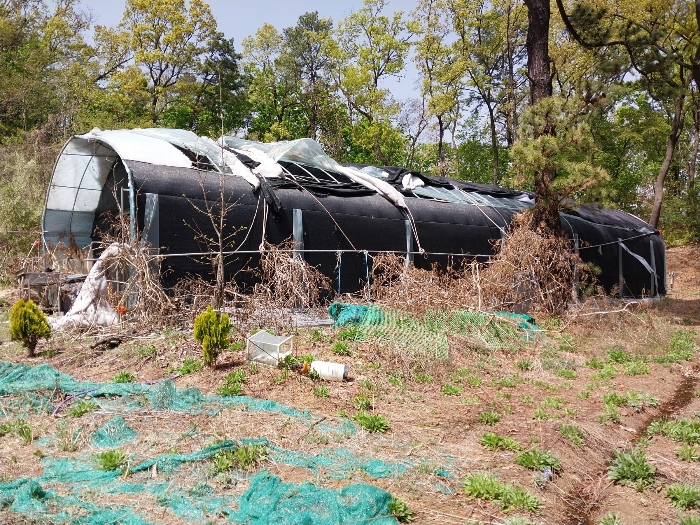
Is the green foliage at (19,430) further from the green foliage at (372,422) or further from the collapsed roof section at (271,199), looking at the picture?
the collapsed roof section at (271,199)

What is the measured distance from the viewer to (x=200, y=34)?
89.2 ft

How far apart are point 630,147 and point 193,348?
88.0 ft

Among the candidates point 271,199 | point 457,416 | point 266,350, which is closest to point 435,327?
point 266,350

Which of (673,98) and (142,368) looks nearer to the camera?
(142,368)

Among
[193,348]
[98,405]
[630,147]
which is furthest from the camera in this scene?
[630,147]

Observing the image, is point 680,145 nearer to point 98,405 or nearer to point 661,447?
point 661,447

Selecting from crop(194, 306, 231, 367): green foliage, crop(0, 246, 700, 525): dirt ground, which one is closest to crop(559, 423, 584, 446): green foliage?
crop(0, 246, 700, 525): dirt ground

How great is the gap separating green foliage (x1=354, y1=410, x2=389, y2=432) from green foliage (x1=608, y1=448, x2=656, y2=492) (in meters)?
1.79

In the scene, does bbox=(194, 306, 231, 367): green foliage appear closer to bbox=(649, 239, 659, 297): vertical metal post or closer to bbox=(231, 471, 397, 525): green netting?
bbox=(231, 471, 397, 525): green netting

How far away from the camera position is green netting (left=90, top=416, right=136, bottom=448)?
4.39 m

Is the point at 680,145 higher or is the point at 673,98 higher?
the point at 680,145

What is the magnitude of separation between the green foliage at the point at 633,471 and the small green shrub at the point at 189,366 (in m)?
4.46

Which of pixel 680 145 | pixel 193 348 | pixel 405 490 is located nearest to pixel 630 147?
pixel 680 145

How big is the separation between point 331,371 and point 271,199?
14.9 feet
